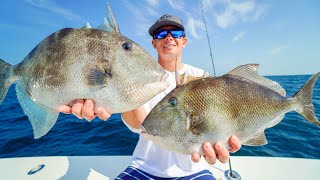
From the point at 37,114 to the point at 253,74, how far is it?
1.83 metres

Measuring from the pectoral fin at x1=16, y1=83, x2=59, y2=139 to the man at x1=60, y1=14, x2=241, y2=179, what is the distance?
0.20 meters

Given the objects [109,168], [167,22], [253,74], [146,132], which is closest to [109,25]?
[146,132]

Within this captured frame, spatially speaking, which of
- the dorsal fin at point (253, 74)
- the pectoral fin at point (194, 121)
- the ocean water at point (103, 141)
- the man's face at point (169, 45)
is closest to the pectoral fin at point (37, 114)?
the pectoral fin at point (194, 121)

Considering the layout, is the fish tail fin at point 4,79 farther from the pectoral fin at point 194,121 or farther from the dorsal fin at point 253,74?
the dorsal fin at point 253,74

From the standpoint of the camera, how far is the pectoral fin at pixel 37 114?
6.27ft

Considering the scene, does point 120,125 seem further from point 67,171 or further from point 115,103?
point 115,103

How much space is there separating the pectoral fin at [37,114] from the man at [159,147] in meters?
0.20

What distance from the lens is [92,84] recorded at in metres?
1.68

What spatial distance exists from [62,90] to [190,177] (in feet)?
6.12

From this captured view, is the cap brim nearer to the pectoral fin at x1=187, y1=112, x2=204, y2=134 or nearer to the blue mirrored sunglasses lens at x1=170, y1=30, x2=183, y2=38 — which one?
the blue mirrored sunglasses lens at x1=170, y1=30, x2=183, y2=38

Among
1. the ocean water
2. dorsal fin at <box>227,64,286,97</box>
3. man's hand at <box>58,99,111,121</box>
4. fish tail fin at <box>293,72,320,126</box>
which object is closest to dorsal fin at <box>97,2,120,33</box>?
man's hand at <box>58,99,111,121</box>

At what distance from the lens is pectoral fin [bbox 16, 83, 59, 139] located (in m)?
1.91

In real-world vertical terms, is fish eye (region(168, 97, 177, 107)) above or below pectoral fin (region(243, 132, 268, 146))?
above

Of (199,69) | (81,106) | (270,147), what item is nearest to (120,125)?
(270,147)
